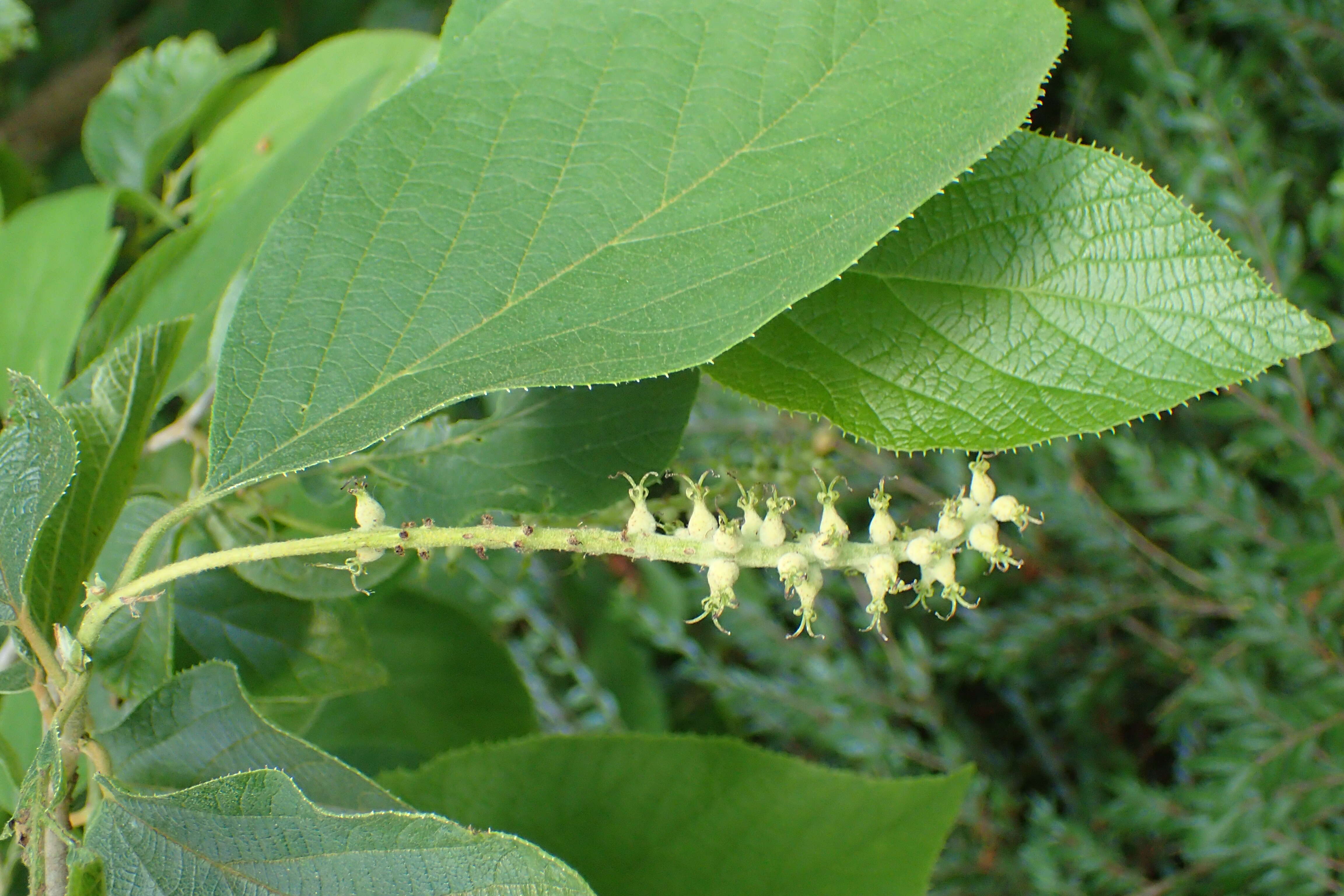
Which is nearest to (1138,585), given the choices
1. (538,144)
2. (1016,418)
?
(1016,418)

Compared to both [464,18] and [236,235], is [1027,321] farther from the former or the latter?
[236,235]

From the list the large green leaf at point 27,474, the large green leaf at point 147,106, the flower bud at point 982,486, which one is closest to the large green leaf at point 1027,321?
the flower bud at point 982,486

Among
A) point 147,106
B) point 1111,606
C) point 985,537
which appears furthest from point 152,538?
point 1111,606

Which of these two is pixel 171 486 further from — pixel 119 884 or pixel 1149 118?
pixel 1149 118

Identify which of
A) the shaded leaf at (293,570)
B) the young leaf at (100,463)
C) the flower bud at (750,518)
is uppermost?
the flower bud at (750,518)

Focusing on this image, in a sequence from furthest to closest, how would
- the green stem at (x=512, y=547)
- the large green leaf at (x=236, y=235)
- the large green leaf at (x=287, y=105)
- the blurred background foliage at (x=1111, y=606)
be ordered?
the blurred background foliage at (x=1111, y=606) < the large green leaf at (x=287, y=105) < the large green leaf at (x=236, y=235) < the green stem at (x=512, y=547)

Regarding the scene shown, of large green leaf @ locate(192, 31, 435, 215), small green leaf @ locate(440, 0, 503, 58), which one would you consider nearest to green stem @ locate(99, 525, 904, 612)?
small green leaf @ locate(440, 0, 503, 58)

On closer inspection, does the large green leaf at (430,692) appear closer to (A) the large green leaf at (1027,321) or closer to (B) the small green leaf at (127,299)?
(B) the small green leaf at (127,299)
